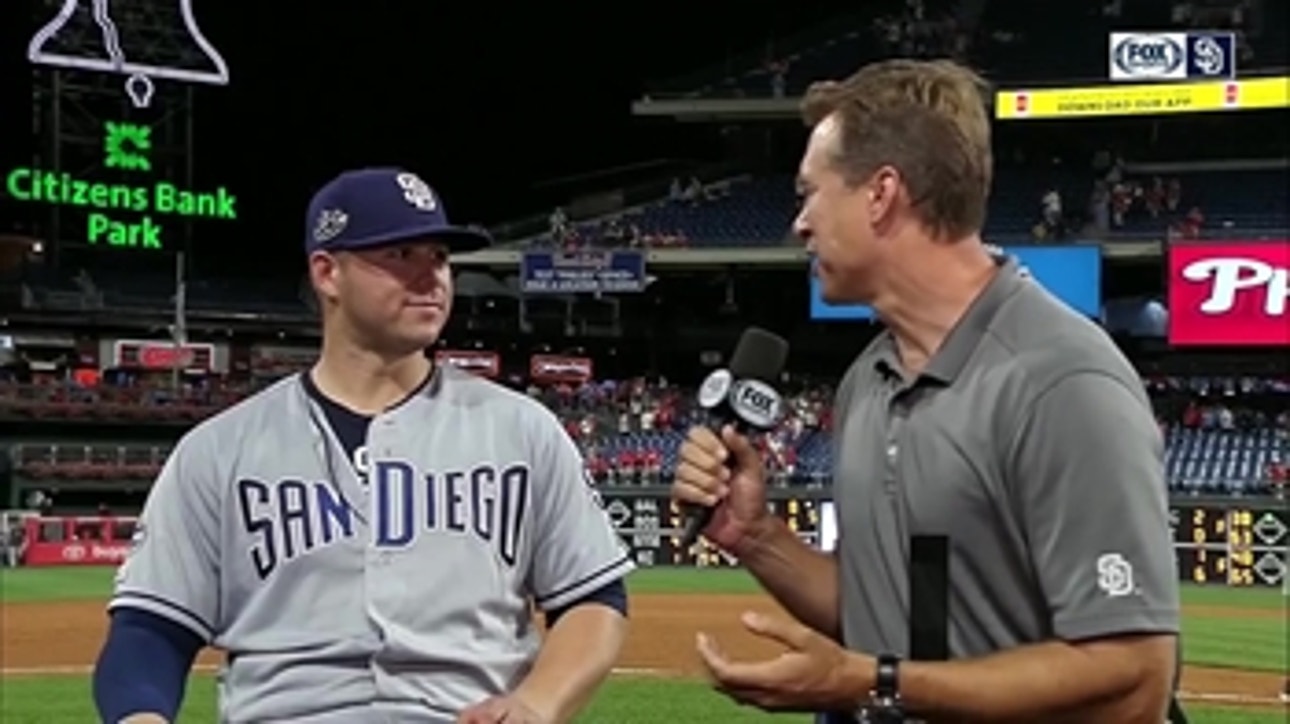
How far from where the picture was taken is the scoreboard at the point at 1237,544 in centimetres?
2688

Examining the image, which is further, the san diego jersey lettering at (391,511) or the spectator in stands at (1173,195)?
the spectator in stands at (1173,195)

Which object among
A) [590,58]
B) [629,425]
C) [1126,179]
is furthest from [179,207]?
[1126,179]

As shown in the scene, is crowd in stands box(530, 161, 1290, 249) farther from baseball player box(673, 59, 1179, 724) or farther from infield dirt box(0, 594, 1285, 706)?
baseball player box(673, 59, 1179, 724)

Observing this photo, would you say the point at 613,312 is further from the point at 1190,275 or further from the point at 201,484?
the point at 201,484

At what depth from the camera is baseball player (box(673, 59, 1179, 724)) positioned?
2.61 meters

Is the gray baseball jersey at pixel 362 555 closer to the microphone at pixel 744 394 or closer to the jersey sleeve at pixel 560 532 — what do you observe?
the jersey sleeve at pixel 560 532

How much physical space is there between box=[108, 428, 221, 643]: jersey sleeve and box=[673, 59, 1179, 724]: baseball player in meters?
1.43

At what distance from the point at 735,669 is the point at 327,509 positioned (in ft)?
4.60

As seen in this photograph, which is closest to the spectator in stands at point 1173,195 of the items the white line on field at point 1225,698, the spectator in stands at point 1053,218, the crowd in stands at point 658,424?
the spectator in stands at point 1053,218

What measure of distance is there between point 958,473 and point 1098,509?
242 millimetres

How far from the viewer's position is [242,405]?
3.90 m

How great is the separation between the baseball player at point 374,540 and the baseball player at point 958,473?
2.92ft

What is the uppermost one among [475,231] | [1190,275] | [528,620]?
[475,231]

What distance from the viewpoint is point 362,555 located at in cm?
370
